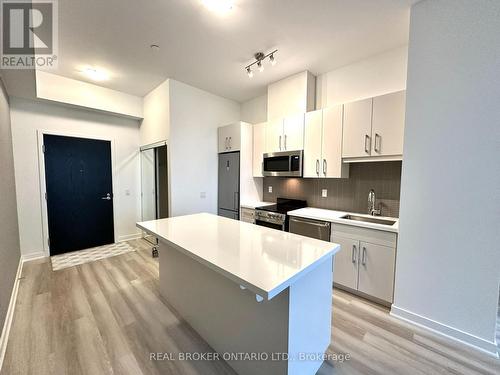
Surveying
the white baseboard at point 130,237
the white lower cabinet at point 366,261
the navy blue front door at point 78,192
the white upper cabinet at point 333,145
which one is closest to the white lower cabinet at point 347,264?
the white lower cabinet at point 366,261

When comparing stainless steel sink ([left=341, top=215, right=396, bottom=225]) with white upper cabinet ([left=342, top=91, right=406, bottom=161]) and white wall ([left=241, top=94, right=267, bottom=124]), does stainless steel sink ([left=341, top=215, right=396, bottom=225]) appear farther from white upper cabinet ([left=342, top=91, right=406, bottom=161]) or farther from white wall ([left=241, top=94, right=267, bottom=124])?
white wall ([left=241, top=94, right=267, bottom=124])

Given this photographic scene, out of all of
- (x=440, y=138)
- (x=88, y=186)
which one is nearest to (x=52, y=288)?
(x=88, y=186)

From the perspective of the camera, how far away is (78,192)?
376 cm

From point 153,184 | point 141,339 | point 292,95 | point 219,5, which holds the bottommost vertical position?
point 141,339

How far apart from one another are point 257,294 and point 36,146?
14.4 feet

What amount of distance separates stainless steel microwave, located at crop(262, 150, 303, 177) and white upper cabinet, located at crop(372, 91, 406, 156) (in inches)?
38.3

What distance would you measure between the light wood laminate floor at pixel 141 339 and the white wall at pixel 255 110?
322 cm

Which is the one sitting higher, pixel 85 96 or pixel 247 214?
pixel 85 96

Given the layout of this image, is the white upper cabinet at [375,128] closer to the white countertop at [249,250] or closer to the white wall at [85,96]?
the white countertop at [249,250]

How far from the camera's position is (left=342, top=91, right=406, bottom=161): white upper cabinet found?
87.1 inches

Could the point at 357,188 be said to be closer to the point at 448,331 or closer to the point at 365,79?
the point at 365,79

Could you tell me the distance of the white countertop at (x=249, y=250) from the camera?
101 centimetres

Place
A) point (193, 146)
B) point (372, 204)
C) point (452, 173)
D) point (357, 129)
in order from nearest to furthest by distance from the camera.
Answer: point (452, 173)
point (357, 129)
point (372, 204)
point (193, 146)

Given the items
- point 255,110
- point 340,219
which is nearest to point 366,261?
point 340,219
